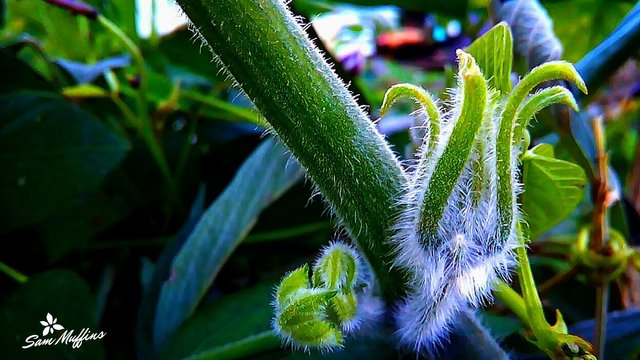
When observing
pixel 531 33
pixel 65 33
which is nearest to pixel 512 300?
pixel 531 33

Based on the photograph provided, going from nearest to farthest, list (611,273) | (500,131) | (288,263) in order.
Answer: (500,131) < (611,273) < (288,263)

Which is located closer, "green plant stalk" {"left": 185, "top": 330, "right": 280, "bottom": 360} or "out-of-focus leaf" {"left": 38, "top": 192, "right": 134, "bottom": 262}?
"green plant stalk" {"left": 185, "top": 330, "right": 280, "bottom": 360}

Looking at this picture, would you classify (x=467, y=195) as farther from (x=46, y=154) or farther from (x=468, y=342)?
(x=46, y=154)

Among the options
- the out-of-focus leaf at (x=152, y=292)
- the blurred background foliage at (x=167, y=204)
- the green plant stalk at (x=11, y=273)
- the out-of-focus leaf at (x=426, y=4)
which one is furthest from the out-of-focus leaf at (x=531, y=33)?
the green plant stalk at (x=11, y=273)

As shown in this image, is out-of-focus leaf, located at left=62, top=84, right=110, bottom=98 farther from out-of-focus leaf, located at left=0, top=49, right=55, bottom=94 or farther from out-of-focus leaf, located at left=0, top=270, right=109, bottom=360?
out-of-focus leaf, located at left=0, top=270, right=109, bottom=360

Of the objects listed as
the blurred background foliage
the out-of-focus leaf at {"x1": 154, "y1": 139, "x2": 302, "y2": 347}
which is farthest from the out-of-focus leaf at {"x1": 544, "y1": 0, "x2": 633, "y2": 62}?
the out-of-focus leaf at {"x1": 154, "y1": 139, "x2": 302, "y2": 347}

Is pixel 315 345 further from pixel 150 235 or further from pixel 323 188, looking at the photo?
pixel 150 235

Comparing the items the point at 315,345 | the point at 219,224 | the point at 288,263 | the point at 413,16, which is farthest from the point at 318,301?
the point at 413,16
